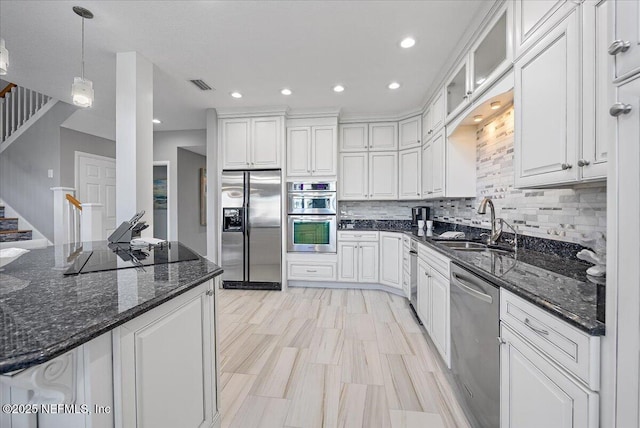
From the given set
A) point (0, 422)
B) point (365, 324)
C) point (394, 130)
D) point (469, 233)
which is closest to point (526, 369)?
point (0, 422)

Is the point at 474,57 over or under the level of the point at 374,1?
under

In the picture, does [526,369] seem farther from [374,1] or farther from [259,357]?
[374,1]

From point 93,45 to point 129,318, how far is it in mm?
2944

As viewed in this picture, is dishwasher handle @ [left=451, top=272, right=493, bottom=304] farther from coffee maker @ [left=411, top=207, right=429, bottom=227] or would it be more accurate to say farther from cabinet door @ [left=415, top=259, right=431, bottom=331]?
coffee maker @ [left=411, top=207, right=429, bottom=227]

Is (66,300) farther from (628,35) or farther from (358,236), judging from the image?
(358,236)

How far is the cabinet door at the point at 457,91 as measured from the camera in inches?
93.9

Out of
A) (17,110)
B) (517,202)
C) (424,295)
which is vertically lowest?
(424,295)

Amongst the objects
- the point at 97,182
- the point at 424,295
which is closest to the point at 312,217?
the point at 424,295

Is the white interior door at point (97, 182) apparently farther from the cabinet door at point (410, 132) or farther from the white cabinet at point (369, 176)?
the cabinet door at point (410, 132)

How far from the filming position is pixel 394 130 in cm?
432

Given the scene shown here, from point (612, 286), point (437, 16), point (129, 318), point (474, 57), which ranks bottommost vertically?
point (129, 318)

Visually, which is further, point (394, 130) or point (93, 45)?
point (394, 130)

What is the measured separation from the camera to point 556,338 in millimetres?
905

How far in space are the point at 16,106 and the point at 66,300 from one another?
5.78m
